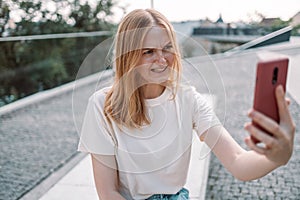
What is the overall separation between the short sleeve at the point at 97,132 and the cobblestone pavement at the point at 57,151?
296 millimetres

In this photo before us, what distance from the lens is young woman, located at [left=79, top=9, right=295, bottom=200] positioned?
3.18 ft

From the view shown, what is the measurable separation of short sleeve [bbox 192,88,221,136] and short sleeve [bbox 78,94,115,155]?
27cm

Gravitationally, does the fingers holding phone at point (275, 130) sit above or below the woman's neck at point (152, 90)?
above

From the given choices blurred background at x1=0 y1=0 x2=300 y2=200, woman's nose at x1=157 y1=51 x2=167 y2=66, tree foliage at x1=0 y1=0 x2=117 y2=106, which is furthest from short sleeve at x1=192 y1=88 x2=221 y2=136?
tree foliage at x1=0 y1=0 x2=117 y2=106

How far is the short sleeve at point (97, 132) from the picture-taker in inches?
41.3

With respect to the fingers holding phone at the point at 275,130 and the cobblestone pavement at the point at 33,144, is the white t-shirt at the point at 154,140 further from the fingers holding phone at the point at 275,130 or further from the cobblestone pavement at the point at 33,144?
the cobblestone pavement at the point at 33,144

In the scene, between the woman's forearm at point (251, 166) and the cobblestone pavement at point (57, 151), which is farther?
the cobblestone pavement at point (57, 151)

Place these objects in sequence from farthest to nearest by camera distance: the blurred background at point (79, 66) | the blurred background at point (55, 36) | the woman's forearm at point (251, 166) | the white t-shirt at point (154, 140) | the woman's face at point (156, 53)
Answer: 1. the blurred background at point (55, 36)
2. the blurred background at point (79, 66)
3. the white t-shirt at point (154, 140)
4. the woman's face at point (156, 53)
5. the woman's forearm at point (251, 166)

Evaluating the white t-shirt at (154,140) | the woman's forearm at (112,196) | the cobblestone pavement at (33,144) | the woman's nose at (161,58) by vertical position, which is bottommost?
the cobblestone pavement at (33,144)

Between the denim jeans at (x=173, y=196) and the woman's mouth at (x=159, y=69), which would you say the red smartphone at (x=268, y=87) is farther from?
the denim jeans at (x=173, y=196)

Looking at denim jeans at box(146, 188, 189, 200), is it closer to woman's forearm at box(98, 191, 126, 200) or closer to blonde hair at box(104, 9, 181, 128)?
woman's forearm at box(98, 191, 126, 200)

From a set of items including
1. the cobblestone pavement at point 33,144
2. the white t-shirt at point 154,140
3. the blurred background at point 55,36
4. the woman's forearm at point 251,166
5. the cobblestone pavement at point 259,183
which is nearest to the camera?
the woman's forearm at point 251,166

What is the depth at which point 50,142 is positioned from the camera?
325 centimetres

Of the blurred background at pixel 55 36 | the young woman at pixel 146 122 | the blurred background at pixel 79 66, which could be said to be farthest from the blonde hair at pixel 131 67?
the blurred background at pixel 55 36
